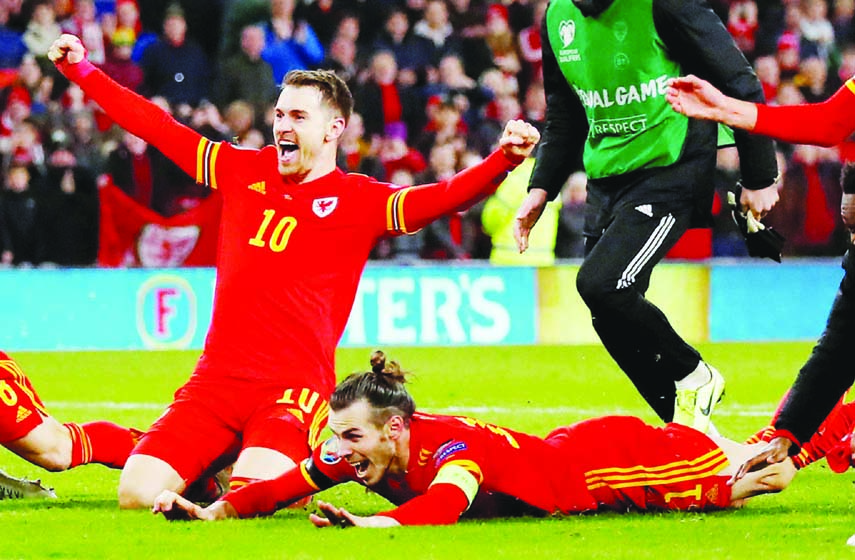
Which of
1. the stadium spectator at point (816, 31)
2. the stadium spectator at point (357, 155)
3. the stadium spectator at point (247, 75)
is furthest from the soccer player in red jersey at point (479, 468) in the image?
the stadium spectator at point (816, 31)

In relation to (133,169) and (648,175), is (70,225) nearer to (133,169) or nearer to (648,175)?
(133,169)

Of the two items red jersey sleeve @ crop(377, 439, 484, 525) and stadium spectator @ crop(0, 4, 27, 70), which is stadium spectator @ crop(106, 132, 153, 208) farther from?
red jersey sleeve @ crop(377, 439, 484, 525)

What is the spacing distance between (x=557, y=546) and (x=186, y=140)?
2478 millimetres

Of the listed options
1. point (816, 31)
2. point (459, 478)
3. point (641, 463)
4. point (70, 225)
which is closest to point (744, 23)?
point (816, 31)

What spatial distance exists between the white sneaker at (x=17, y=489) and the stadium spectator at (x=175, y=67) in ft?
33.0

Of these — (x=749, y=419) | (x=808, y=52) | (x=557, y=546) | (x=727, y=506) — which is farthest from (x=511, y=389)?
(x=808, y=52)

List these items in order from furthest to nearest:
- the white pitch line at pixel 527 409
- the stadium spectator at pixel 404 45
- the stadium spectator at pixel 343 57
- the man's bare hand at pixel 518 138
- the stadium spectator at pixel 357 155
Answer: the stadium spectator at pixel 404 45, the stadium spectator at pixel 343 57, the stadium spectator at pixel 357 155, the white pitch line at pixel 527 409, the man's bare hand at pixel 518 138

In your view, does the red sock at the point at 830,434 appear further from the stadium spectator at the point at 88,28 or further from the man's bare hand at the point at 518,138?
the stadium spectator at the point at 88,28

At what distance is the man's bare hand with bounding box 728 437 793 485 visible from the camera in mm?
5594

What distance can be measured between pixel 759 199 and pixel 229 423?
2.23m

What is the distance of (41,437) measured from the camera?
6348mm

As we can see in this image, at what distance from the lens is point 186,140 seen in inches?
261

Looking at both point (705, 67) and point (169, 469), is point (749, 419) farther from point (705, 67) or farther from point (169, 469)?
point (169, 469)

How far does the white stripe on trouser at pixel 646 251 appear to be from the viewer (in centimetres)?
659
